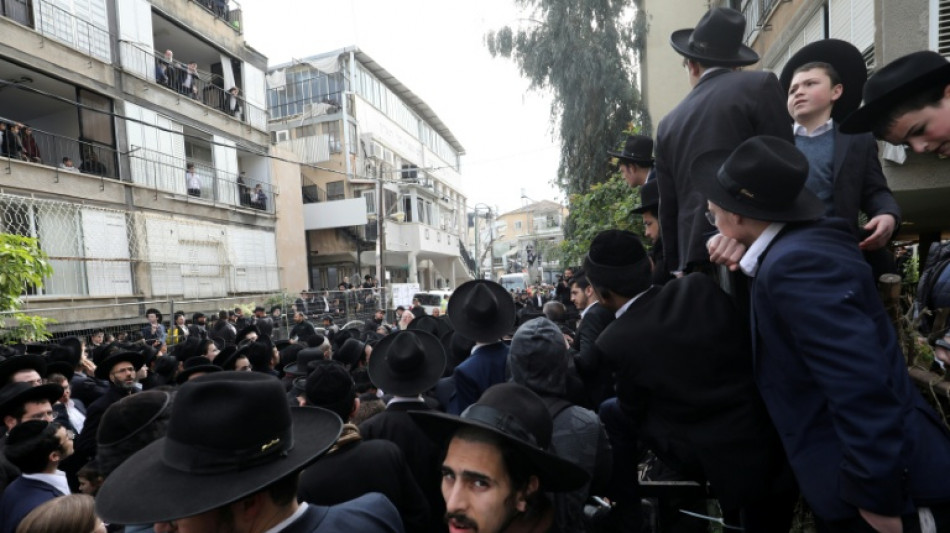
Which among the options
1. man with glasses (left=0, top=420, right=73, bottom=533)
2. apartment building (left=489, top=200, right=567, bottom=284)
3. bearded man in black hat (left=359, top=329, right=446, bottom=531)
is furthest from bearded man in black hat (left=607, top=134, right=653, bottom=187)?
apartment building (left=489, top=200, right=567, bottom=284)

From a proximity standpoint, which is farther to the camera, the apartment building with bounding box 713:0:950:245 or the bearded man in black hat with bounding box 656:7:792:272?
the apartment building with bounding box 713:0:950:245

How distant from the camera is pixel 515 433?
81.3 inches

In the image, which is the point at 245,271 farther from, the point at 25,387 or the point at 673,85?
the point at 25,387

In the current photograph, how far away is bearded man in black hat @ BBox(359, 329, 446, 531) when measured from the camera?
11.5 feet

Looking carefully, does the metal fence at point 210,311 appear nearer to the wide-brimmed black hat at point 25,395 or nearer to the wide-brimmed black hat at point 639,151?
the wide-brimmed black hat at point 25,395

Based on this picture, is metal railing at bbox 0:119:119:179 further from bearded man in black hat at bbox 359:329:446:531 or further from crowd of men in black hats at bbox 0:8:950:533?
crowd of men in black hats at bbox 0:8:950:533

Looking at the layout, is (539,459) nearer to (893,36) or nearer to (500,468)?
(500,468)

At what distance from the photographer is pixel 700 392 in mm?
2260

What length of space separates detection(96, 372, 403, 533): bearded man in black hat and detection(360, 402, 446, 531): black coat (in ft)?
5.28

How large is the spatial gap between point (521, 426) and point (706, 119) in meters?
1.74

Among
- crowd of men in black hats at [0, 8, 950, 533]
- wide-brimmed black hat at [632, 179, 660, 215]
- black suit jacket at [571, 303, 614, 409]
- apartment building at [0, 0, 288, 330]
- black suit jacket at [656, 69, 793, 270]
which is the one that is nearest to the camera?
crowd of men in black hats at [0, 8, 950, 533]

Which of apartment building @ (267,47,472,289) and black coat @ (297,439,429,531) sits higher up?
apartment building @ (267,47,472,289)

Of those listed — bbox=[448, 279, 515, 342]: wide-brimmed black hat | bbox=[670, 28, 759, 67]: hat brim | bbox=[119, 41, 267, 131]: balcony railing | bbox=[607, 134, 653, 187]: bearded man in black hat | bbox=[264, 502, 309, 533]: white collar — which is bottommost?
bbox=[264, 502, 309, 533]: white collar

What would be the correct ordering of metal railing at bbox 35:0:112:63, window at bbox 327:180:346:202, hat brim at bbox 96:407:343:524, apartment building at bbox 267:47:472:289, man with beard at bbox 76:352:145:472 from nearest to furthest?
hat brim at bbox 96:407:343:524 → man with beard at bbox 76:352:145:472 → metal railing at bbox 35:0:112:63 → apartment building at bbox 267:47:472:289 → window at bbox 327:180:346:202
